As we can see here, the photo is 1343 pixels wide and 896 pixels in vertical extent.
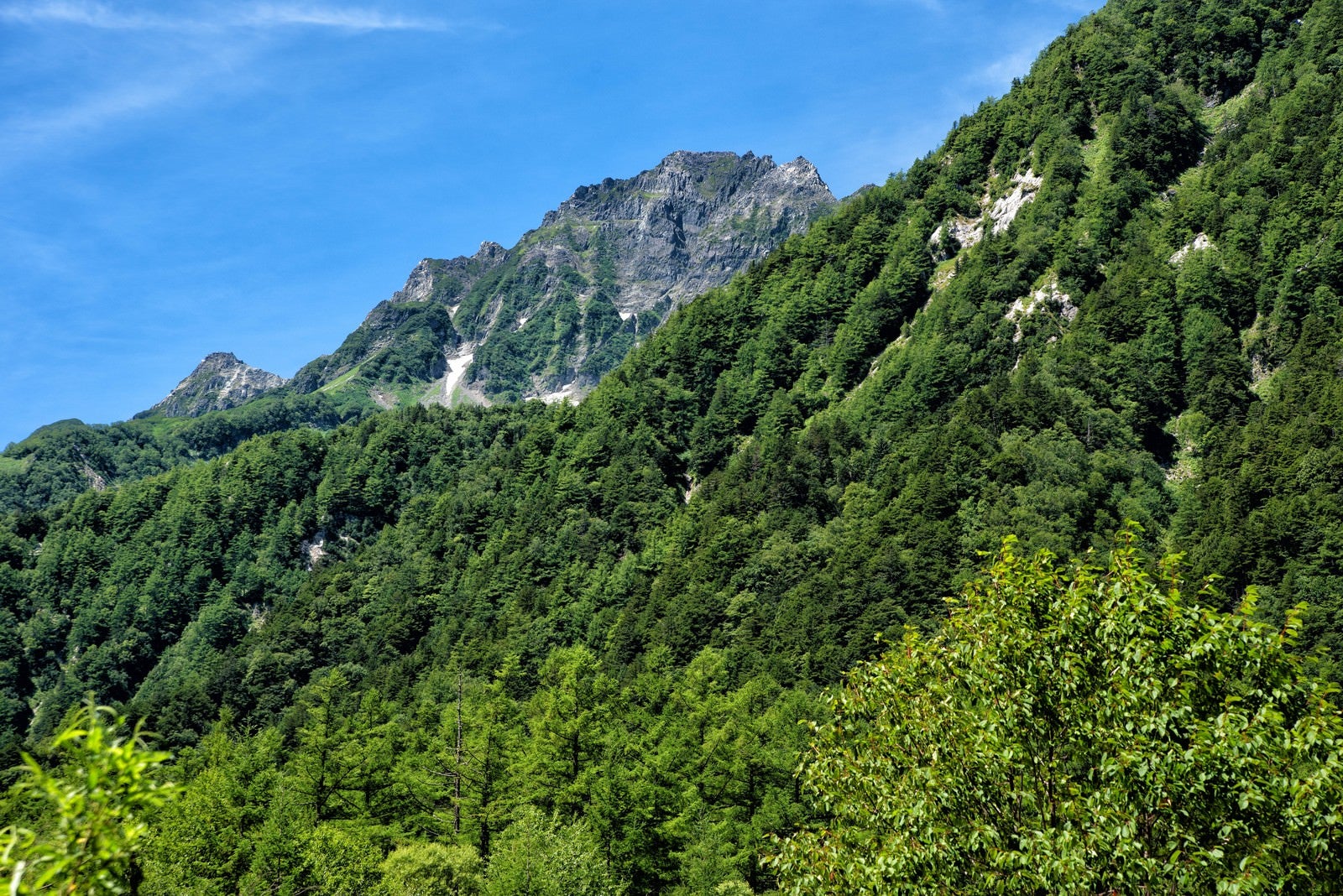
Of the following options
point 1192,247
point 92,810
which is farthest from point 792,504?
point 92,810

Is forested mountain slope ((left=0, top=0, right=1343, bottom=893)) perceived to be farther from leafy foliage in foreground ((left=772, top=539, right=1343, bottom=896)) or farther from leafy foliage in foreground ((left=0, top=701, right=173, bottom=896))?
leafy foliage in foreground ((left=0, top=701, right=173, bottom=896))

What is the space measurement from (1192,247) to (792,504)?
221ft

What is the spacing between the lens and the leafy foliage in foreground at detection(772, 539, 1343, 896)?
12.2 m

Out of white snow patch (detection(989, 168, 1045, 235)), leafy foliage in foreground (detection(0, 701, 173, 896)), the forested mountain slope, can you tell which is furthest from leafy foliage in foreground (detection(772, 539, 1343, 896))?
white snow patch (detection(989, 168, 1045, 235))

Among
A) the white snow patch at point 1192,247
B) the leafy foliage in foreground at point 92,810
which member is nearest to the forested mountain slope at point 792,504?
the white snow patch at point 1192,247

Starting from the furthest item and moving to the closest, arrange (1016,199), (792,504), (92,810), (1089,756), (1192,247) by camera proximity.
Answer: (1016,199), (792,504), (1192,247), (1089,756), (92,810)

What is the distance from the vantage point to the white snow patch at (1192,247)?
12394 cm

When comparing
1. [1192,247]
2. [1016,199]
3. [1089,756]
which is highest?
[1016,199]

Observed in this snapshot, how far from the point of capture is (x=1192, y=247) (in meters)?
126

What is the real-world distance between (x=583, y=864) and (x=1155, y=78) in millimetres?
169099

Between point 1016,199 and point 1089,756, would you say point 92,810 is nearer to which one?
point 1089,756

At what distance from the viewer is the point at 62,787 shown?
7.25m

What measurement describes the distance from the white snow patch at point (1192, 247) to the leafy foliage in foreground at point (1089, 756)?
128667 millimetres

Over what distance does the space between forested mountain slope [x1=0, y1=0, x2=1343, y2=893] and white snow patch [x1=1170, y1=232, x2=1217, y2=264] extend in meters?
0.58
